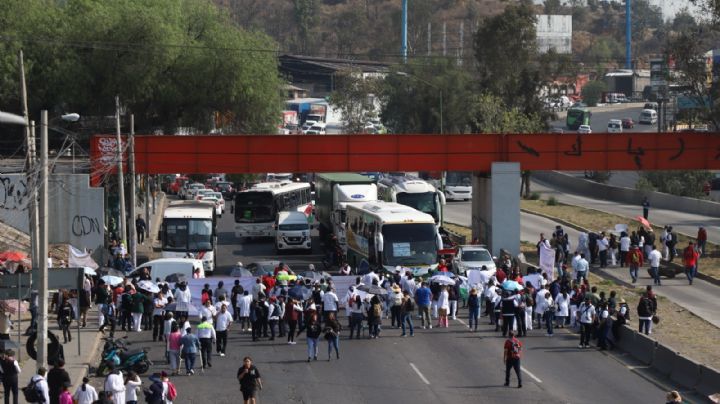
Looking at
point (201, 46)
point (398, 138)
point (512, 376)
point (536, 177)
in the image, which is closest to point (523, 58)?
point (536, 177)

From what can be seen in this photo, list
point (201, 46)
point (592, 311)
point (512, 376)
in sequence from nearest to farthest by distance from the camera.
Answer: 1. point (512, 376)
2. point (592, 311)
3. point (201, 46)

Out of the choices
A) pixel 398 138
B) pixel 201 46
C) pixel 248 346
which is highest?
pixel 201 46

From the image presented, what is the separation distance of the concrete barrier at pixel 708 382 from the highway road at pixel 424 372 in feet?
2.83

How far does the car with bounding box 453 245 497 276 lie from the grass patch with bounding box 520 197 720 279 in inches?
392

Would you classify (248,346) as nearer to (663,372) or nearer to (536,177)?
(663,372)

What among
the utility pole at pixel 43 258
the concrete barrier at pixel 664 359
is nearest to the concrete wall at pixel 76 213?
the utility pole at pixel 43 258

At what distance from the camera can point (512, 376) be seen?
27938 mm

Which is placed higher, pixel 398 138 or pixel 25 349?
pixel 398 138

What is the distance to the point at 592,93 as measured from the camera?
176 metres

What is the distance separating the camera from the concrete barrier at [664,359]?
28.4 m

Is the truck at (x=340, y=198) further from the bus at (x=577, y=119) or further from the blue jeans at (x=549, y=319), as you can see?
the bus at (x=577, y=119)

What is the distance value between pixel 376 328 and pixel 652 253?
1544 cm

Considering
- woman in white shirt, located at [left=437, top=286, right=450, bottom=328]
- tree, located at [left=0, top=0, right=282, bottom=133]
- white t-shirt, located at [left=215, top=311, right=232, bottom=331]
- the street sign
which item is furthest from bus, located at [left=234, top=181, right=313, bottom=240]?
the street sign

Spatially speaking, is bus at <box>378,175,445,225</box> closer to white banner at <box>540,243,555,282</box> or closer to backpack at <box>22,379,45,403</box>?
white banner at <box>540,243,555,282</box>
